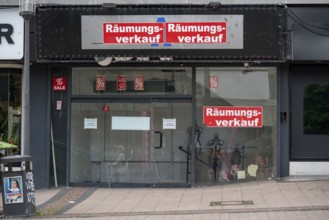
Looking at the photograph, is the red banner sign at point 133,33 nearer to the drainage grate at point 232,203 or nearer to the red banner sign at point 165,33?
the red banner sign at point 165,33

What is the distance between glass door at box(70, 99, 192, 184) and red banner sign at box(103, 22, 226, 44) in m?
1.60

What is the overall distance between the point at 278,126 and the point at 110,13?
16.4ft

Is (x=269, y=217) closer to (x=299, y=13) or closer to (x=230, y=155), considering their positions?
(x=230, y=155)

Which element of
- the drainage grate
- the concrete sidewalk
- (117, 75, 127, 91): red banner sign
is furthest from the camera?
(117, 75, 127, 91): red banner sign

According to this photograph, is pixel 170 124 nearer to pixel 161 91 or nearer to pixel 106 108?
pixel 161 91

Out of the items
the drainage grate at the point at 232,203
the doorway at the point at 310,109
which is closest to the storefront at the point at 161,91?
the doorway at the point at 310,109

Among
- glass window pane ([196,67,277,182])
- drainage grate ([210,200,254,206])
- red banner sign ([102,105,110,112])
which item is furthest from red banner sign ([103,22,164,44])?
drainage grate ([210,200,254,206])

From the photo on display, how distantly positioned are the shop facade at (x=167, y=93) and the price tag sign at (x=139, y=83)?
0.08 ft

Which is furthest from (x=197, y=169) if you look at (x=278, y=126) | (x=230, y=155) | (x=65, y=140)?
(x=65, y=140)

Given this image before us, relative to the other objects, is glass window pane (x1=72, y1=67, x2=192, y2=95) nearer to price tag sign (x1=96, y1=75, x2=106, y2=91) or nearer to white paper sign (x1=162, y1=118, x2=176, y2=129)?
price tag sign (x1=96, y1=75, x2=106, y2=91)

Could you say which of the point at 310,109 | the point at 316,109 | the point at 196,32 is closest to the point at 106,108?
the point at 196,32

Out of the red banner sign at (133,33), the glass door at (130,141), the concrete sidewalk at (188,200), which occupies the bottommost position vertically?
the concrete sidewalk at (188,200)

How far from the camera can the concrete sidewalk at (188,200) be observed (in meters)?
11.4

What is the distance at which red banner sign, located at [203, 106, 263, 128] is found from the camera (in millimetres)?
14586
